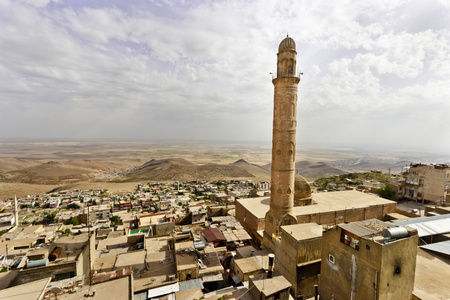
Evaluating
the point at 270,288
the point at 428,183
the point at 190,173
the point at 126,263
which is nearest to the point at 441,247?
the point at 270,288

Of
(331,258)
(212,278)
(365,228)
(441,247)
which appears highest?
(365,228)

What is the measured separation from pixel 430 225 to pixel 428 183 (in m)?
17.2

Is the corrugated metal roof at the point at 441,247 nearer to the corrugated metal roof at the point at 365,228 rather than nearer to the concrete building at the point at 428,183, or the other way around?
the corrugated metal roof at the point at 365,228

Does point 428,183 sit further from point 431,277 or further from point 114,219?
point 114,219

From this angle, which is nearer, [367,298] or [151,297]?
[367,298]

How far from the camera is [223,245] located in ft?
57.9

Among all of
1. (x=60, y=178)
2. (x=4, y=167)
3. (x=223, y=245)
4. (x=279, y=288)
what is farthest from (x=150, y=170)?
(x=279, y=288)

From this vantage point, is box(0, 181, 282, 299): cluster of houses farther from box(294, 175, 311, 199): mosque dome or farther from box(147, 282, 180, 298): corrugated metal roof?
box(294, 175, 311, 199): mosque dome

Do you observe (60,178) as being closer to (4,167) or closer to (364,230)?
(4,167)

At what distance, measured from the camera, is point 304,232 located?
42.1ft

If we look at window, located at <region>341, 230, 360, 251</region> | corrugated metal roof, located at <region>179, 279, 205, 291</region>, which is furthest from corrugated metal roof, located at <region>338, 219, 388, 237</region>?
corrugated metal roof, located at <region>179, 279, 205, 291</region>

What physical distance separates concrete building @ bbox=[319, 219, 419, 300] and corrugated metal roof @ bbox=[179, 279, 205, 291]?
22.8ft

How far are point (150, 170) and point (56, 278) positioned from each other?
9651 cm

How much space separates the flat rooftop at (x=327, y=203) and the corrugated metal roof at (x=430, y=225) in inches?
238
